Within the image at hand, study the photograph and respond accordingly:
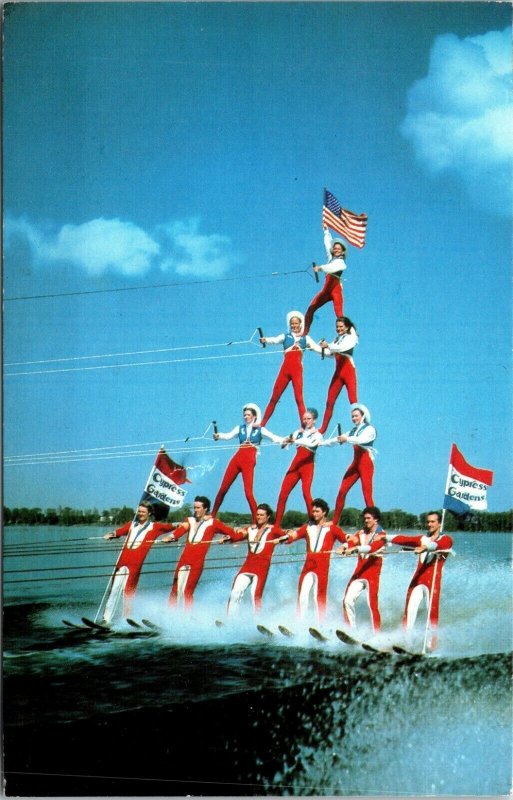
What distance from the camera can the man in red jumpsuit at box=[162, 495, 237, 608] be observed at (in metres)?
5.43

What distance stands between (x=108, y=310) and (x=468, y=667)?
2.86m

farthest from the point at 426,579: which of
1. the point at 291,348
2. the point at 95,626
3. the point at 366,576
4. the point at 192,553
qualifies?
the point at 95,626

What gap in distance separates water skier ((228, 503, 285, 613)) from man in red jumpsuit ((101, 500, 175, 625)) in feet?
1.55

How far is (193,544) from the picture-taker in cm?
Answer: 549

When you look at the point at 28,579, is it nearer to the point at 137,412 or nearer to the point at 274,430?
the point at 137,412

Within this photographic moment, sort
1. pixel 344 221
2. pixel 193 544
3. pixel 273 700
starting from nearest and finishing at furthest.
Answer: pixel 273 700
pixel 344 221
pixel 193 544

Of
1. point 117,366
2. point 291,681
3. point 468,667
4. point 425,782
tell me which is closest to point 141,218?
point 117,366

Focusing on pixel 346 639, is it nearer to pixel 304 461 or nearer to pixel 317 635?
pixel 317 635

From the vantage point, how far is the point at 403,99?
17.4ft

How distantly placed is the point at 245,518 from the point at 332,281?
1.45 meters

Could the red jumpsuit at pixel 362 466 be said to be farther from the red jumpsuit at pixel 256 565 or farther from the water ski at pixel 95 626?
the water ski at pixel 95 626

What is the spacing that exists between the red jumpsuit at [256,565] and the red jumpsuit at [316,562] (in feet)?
0.41

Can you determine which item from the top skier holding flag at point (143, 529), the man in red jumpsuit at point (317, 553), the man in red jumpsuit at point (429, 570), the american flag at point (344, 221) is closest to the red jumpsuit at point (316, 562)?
the man in red jumpsuit at point (317, 553)

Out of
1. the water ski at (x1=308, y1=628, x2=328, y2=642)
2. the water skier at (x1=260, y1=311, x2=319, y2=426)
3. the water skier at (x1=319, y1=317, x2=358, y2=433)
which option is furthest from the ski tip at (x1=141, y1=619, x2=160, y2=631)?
the water skier at (x1=319, y1=317, x2=358, y2=433)
